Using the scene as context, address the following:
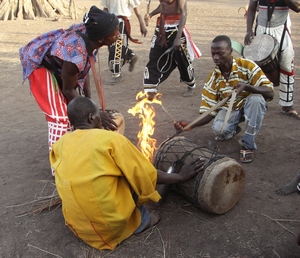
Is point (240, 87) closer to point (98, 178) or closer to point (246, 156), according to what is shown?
point (246, 156)

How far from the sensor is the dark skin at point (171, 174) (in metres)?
2.59

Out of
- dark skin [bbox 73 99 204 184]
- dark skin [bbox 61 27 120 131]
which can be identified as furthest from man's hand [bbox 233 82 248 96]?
dark skin [bbox 61 27 120 131]

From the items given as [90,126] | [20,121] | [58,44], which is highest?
[58,44]

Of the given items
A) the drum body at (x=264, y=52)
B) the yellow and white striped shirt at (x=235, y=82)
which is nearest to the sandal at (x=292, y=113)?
the drum body at (x=264, y=52)

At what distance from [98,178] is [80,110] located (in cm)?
48

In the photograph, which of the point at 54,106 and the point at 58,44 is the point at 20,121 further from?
the point at 58,44

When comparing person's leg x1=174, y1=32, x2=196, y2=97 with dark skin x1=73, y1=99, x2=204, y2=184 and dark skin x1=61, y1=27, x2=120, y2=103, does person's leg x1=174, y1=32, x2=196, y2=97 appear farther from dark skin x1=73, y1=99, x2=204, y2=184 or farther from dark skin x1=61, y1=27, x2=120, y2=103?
dark skin x1=73, y1=99, x2=204, y2=184

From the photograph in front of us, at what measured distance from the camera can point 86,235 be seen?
2.75 metres

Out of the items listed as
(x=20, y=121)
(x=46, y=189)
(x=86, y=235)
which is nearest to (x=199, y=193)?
(x=86, y=235)

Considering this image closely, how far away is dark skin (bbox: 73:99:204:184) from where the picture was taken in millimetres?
2588

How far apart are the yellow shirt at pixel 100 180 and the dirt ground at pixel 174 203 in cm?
28

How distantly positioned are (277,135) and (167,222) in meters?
2.06

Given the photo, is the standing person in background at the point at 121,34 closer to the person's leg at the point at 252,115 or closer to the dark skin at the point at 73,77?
the dark skin at the point at 73,77

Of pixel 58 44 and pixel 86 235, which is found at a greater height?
pixel 58 44
